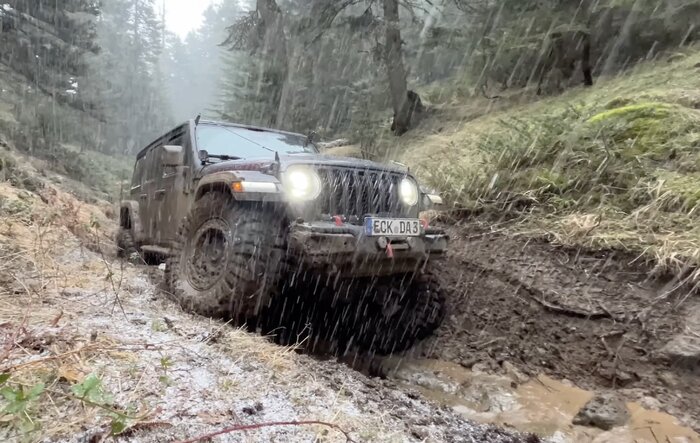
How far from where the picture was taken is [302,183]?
335cm

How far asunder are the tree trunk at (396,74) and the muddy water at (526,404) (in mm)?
7898

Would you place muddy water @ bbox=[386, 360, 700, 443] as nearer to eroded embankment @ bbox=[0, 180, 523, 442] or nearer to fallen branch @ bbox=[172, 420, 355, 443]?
eroded embankment @ bbox=[0, 180, 523, 442]

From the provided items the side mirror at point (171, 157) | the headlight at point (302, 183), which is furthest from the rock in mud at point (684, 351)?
the side mirror at point (171, 157)

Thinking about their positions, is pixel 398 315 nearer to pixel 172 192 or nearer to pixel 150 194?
pixel 172 192

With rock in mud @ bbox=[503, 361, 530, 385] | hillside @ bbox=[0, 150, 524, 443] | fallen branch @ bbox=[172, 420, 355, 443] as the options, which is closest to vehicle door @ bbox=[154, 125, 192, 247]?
hillside @ bbox=[0, 150, 524, 443]

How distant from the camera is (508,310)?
397 centimetres

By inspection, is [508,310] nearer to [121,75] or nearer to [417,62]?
[417,62]

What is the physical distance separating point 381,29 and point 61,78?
11.9 metres

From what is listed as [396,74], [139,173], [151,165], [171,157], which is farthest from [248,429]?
[396,74]

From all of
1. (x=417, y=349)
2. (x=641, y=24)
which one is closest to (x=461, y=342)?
(x=417, y=349)

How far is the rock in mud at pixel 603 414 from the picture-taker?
8.93ft

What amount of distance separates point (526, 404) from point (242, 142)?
11.3 ft

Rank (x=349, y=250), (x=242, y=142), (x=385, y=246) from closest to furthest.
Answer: (x=349, y=250) → (x=385, y=246) → (x=242, y=142)

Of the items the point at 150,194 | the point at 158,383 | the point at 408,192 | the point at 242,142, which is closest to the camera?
the point at 158,383
